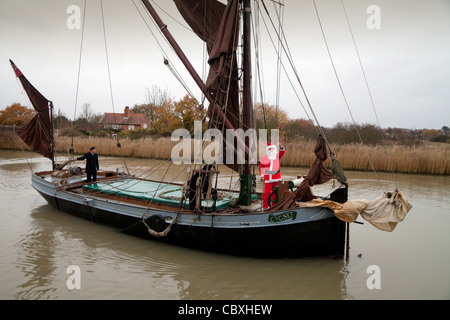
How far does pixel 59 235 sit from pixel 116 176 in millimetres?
3366

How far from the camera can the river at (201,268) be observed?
4996mm

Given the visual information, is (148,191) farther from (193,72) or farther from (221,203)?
(193,72)

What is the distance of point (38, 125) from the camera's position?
35.1 feet

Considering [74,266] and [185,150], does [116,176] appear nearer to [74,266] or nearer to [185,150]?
[74,266]

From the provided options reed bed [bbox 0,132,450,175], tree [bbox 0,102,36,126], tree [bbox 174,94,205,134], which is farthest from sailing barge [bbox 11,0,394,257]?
tree [bbox 0,102,36,126]

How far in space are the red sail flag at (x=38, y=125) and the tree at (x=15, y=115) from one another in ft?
116

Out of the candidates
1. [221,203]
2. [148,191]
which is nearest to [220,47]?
[221,203]

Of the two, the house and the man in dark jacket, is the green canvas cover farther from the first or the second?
the house

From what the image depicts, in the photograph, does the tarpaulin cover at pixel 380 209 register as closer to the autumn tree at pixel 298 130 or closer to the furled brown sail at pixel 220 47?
the furled brown sail at pixel 220 47

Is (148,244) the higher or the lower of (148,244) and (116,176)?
the lower

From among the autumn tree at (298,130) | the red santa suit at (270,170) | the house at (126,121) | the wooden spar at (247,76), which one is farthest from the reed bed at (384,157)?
the house at (126,121)

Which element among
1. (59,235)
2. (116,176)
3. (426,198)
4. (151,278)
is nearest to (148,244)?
(151,278)

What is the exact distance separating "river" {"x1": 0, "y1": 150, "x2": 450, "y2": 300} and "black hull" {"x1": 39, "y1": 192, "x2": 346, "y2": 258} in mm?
187

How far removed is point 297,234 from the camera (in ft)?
18.3
